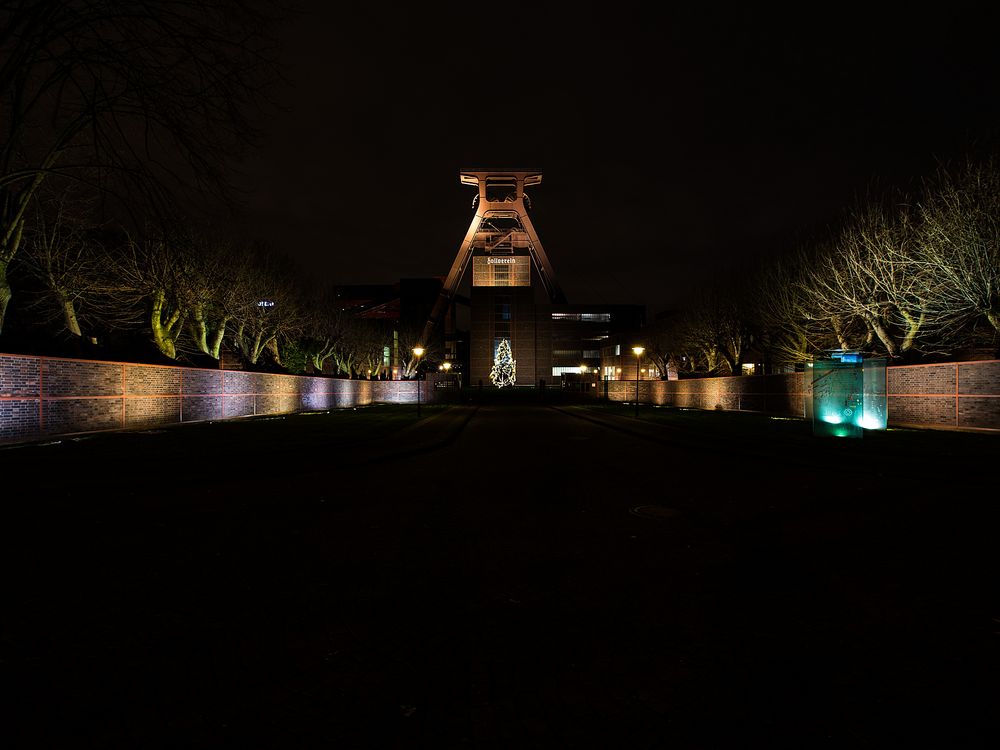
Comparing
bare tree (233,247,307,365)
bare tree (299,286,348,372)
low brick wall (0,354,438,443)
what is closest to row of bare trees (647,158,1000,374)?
low brick wall (0,354,438,443)

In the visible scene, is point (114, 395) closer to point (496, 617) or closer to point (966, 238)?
point (496, 617)

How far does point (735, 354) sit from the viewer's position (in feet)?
152

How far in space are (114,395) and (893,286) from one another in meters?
30.2

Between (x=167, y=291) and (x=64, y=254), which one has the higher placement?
(x=64, y=254)

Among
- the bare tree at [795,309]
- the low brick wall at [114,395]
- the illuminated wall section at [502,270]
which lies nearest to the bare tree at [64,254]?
the low brick wall at [114,395]

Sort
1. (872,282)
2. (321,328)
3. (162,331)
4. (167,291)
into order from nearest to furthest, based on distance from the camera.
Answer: (167,291)
(872,282)
(162,331)
(321,328)

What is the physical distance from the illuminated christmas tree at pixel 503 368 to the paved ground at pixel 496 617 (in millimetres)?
→ 72404

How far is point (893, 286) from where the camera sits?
23.9 metres

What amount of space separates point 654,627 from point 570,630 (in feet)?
1.87

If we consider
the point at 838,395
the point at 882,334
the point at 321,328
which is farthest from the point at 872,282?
the point at 321,328

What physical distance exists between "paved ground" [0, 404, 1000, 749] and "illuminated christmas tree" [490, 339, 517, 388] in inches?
2851

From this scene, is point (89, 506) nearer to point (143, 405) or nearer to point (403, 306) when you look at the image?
point (143, 405)

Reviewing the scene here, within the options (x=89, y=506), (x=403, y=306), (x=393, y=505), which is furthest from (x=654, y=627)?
(x=403, y=306)

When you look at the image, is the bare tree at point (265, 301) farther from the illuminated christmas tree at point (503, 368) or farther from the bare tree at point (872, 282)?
the illuminated christmas tree at point (503, 368)
